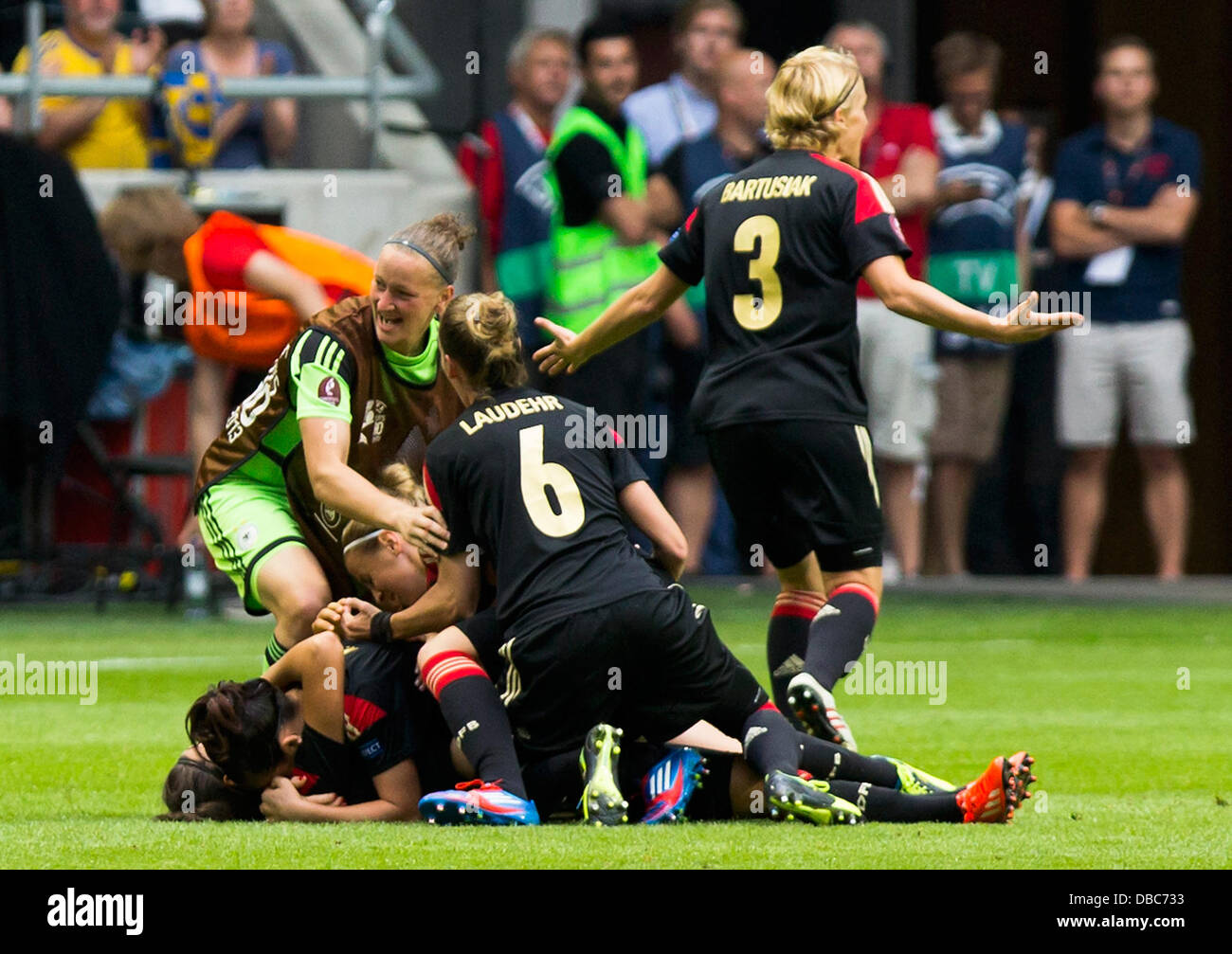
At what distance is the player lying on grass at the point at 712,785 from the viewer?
5.71 m

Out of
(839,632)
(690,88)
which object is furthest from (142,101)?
(839,632)

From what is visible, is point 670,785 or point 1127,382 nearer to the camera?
point 670,785

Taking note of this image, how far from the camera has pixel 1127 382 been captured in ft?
43.2

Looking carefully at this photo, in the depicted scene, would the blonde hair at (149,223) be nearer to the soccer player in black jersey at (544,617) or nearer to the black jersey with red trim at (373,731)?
the soccer player in black jersey at (544,617)

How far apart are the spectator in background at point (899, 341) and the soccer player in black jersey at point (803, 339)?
212 inches

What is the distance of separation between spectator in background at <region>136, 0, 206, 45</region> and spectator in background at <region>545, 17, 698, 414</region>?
251 cm

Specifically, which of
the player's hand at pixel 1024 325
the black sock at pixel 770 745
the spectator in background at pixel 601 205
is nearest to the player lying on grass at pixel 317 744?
the black sock at pixel 770 745

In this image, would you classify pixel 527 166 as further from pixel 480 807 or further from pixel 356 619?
pixel 480 807

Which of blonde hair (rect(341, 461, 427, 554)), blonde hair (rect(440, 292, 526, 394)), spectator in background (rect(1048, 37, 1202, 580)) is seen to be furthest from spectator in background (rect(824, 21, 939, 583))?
blonde hair (rect(440, 292, 526, 394))

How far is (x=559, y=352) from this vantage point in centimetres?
717

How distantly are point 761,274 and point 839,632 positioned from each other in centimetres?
105

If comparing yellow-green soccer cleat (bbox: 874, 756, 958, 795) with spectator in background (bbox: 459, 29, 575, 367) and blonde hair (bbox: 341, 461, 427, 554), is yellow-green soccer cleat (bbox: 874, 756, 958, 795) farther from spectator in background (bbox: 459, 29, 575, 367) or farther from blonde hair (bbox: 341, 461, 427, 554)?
spectator in background (bbox: 459, 29, 575, 367)
